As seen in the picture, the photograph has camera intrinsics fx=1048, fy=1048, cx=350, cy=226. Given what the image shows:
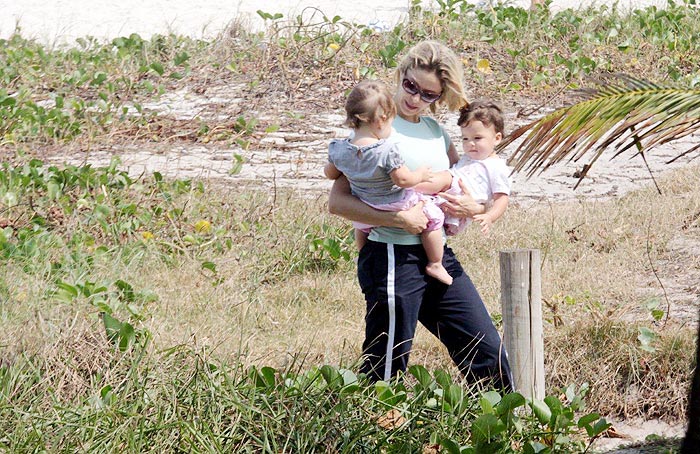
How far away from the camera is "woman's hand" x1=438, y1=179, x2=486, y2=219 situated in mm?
3979

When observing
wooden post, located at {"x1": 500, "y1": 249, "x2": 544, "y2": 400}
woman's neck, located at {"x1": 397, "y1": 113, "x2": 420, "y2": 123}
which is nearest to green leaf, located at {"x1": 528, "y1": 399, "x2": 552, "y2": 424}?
wooden post, located at {"x1": 500, "y1": 249, "x2": 544, "y2": 400}

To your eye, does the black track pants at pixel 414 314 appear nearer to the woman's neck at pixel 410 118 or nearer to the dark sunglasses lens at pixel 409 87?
the woman's neck at pixel 410 118

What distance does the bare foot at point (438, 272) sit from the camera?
3971 millimetres

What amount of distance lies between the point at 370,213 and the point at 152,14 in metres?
9.95

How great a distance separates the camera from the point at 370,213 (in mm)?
3936

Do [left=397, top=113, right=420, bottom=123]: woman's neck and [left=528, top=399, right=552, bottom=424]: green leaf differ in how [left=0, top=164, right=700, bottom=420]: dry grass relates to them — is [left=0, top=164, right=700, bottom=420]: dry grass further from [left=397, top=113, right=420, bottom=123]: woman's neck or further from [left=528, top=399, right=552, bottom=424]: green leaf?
[left=397, top=113, right=420, bottom=123]: woman's neck

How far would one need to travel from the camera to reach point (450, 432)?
395 cm

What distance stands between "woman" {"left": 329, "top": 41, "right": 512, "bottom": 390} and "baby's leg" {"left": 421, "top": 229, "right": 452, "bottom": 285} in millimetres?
39

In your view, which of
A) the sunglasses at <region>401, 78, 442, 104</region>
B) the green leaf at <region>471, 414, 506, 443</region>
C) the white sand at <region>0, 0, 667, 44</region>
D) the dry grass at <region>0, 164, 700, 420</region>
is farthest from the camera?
the white sand at <region>0, 0, 667, 44</region>

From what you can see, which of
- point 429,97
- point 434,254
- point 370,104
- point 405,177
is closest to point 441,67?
point 429,97

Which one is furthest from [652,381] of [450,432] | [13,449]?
[13,449]

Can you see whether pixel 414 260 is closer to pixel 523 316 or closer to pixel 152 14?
pixel 523 316

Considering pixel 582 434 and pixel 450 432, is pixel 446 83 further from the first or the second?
pixel 582 434

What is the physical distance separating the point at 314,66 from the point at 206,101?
127cm
